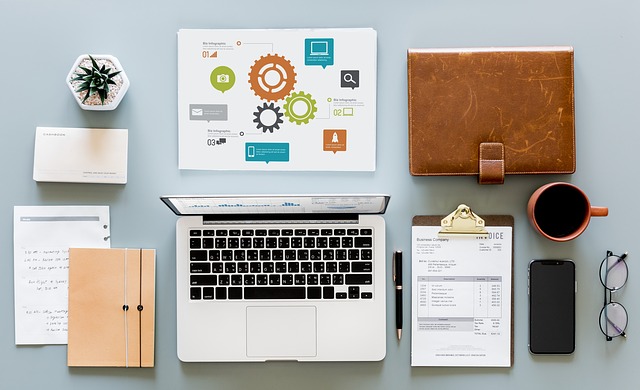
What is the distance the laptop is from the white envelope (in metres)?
0.17

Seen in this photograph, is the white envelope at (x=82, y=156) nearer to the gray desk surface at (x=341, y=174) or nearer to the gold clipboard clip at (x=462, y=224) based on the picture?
the gray desk surface at (x=341, y=174)

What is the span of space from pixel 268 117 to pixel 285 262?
0.28 metres

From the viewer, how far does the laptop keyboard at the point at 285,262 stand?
92cm

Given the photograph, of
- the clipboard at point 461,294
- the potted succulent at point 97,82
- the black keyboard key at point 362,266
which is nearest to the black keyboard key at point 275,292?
the black keyboard key at point 362,266

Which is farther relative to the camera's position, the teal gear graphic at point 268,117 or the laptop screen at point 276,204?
the teal gear graphic at point 268,117

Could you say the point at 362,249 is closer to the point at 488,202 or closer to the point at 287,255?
the point at 287,255

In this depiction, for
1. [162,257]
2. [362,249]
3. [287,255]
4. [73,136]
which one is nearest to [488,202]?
[362,249]

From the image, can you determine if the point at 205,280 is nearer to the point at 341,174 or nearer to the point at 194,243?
the point at 194,243

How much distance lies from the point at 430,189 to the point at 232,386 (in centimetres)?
54

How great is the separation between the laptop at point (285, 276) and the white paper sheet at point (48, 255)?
19 cm

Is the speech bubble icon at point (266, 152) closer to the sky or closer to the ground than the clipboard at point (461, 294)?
closer to the sky

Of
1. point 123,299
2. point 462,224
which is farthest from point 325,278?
point 123,299

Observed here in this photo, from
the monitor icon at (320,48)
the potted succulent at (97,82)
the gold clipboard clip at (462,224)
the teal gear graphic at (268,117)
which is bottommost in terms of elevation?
the gold clipboard clip at (462,224)

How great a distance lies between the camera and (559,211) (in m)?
0.92
